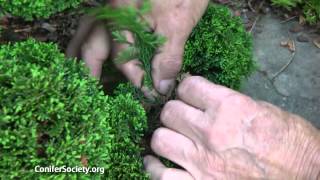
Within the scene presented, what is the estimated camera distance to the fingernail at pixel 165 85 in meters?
1.83

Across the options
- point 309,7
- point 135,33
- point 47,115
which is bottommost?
point 309,7

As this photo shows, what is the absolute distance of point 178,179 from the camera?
164 centimetres

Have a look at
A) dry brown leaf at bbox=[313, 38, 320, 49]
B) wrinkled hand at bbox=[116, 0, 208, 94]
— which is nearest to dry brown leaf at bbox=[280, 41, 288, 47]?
dry brown leaf at bbox=[313, 38, 320, 49]

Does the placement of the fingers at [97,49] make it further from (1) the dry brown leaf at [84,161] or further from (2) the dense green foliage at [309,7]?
(2) the dense green foliage at [309,7]

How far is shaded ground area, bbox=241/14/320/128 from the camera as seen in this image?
3.01m

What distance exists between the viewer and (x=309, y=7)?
10.8 ft

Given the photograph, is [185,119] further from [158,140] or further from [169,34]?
[169,34]

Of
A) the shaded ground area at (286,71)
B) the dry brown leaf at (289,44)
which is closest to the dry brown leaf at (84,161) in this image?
the shaded ground area at (286,71)

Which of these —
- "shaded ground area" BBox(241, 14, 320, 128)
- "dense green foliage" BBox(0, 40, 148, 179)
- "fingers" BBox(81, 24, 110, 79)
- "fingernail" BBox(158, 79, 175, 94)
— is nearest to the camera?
"dense green foliage" BBox(0, 40, 148, 179)

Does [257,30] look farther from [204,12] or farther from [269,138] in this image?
[269,138]

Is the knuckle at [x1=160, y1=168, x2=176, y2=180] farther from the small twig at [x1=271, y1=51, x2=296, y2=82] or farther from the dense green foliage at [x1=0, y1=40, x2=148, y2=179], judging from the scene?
the small twig at [x1=271, y1=51, x2=296, y2=82]

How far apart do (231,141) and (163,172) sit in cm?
24

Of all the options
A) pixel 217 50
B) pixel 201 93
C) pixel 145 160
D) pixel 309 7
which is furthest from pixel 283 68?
pixel 145 160

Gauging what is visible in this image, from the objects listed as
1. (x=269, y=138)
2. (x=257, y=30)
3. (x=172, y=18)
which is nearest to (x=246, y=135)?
(x=269, y=138)
